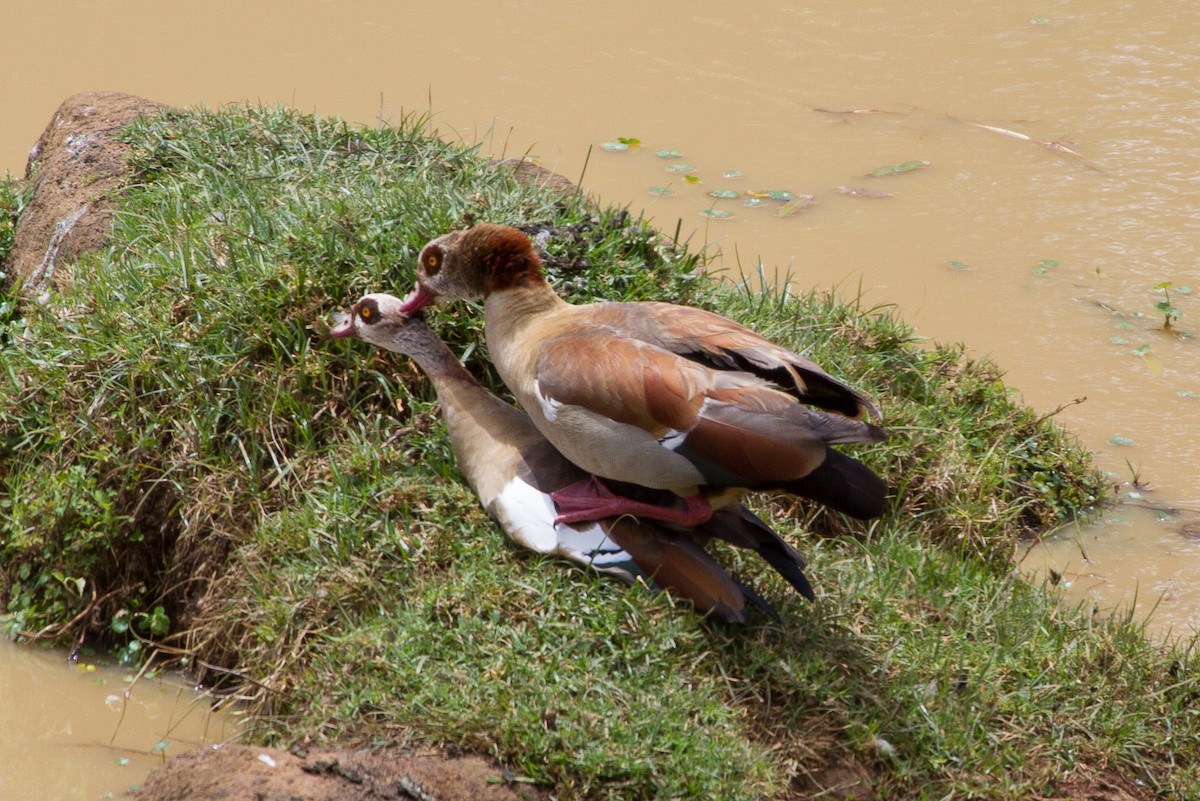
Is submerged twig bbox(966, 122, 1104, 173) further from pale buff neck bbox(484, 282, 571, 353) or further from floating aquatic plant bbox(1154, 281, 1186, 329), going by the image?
pale buff neck bbox(484, 282, 571, 353)

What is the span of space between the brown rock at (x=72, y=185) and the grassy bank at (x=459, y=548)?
10.5 inches

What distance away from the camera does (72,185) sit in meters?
5.79

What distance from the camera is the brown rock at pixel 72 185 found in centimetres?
551

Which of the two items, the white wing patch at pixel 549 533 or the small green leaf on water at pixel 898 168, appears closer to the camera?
the white wing patch at pixel 549 533

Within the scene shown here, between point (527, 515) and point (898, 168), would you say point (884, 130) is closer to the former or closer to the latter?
point (898, 168)

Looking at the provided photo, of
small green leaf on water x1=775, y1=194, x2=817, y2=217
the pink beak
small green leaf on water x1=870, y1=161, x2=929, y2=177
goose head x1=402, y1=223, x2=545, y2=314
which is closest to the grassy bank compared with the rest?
the pink beak

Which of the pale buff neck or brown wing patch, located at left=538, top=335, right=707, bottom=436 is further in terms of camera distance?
the pale buff neck

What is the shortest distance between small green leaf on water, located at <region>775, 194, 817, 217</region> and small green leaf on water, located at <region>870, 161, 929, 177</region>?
0.58m

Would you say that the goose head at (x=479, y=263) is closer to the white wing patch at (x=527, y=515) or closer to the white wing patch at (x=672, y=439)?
the white wing patch at (x=527, y=515)

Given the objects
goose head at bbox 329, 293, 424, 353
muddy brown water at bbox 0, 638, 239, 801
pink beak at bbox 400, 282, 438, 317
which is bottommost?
muddy brown water at bbox 0, 638, 239, 801

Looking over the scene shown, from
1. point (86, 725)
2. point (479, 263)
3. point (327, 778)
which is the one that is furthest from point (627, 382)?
point (86, 725)

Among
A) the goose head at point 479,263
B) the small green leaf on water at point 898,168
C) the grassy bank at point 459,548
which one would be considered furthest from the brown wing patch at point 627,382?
the small green leaf on water at point 898,168

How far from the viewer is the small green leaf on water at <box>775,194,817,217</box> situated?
24.0 feet

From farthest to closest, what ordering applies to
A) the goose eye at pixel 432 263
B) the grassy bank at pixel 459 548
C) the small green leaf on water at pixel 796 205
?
the small green leaf on water at pixel 796 205, the goose eye at pixel 432 263, the grassy bank at pixel 459 548
